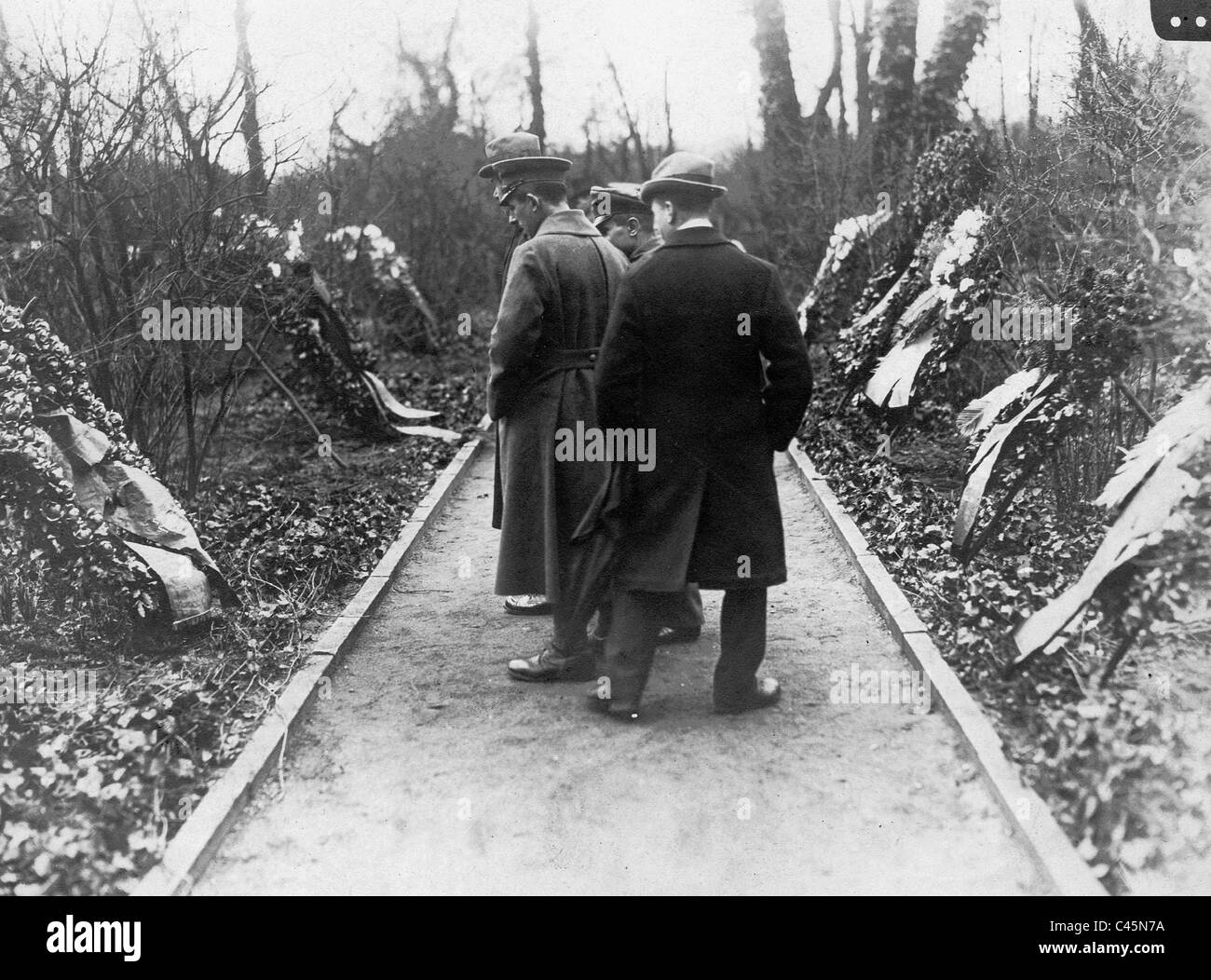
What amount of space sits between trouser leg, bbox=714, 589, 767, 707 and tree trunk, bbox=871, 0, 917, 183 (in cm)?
592

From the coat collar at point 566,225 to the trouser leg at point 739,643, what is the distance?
1706 mm

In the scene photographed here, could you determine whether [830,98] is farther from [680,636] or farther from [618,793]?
[618,793]

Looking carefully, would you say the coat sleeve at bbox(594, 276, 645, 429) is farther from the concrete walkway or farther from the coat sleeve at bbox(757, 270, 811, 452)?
the concrete walkway

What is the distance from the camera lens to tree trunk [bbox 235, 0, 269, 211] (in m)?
6.98

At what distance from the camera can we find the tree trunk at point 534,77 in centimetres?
846

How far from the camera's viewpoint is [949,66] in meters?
8.80

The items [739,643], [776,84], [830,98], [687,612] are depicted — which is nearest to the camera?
[739,643]

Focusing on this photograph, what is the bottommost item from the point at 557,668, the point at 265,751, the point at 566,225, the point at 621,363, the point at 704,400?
the point at 265,751

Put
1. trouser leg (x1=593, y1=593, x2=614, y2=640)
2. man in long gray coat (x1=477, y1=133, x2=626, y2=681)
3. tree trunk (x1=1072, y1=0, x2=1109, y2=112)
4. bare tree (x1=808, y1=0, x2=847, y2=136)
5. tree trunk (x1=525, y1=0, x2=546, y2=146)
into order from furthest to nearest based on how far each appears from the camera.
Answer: bare tree (x1=808, y1=0, x2=847, y2=136) → tree trunk (x1=525, y1=0, x2=546, y2=146) → tree trunk (x1=1072, y1=0, x2=1109, y2=112) → trouser leg (x1=593, y1=593, x2=614, y2=640) → man in long gray coat (x1=477, y1=133, x2=626, y2=681)

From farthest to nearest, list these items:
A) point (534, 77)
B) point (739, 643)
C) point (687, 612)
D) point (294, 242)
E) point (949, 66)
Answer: point (534, 77), point (294, 242), point (949, 66), point (687, 612), point (739, 643)

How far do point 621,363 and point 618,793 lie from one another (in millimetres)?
1526

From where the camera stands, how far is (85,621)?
5.48m

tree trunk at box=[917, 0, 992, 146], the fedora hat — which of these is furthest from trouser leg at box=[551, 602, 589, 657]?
tree trunk at box=[917, 0, 992, 146]

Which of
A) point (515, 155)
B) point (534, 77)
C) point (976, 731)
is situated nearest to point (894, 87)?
point (534, 77)
